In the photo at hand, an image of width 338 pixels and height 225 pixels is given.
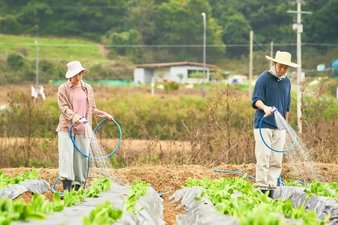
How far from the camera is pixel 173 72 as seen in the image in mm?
51406

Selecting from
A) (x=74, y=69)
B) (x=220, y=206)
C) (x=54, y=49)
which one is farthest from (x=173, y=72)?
(x=220, y=206)

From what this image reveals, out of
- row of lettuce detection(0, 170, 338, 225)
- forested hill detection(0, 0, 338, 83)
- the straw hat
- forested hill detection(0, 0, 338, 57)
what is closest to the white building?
forested hill detection(0, 0, 338, 83)

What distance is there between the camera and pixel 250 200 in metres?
7.55

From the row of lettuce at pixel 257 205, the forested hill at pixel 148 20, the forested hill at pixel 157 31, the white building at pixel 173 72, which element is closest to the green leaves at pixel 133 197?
the row of lettuce at pixel 257 205

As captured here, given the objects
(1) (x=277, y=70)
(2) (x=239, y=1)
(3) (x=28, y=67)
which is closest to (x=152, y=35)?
(2) (x=239, y=1)

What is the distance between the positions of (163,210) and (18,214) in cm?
516

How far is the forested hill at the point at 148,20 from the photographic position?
5372 centimetres

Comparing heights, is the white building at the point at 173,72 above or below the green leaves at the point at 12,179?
above

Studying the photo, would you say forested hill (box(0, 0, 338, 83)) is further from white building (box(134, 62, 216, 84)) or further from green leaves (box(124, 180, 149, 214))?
green leaves (box(124, 180, 149, 214))

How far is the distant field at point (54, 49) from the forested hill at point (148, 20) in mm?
1135

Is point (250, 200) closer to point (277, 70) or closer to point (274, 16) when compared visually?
point (277, 70)

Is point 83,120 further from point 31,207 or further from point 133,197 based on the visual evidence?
point 31,207

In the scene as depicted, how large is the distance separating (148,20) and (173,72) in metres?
6.09

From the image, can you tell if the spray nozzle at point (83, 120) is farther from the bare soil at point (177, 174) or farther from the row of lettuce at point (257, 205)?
the bare soil at point (177, 174)
